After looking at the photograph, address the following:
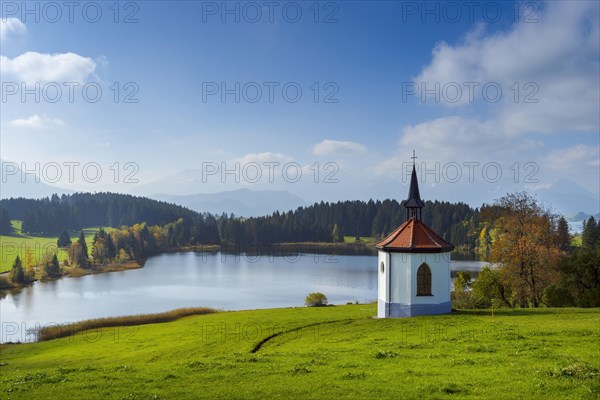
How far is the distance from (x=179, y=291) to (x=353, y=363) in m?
55.5

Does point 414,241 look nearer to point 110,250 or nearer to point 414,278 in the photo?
point 414,278

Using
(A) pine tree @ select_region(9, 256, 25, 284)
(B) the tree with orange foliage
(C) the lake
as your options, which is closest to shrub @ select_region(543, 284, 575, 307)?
(B) the tree with orange foliage

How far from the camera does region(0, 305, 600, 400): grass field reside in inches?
529

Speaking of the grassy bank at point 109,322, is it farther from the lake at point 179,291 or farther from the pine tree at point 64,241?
the pine tree at point 64,241

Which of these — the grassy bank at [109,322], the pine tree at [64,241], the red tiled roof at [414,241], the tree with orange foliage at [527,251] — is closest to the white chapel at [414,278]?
the red tiled roof at [414,241]

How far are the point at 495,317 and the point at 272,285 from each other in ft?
152

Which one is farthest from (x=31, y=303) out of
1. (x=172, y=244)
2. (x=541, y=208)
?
(x=172, y=244)

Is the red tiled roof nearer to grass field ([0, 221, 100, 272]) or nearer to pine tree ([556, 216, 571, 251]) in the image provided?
pine tree ([556, 216, 571, 251])

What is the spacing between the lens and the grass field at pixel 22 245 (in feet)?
377

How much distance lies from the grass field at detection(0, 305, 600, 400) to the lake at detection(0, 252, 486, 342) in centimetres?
2546

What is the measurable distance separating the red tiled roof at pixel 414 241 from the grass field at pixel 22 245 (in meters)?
98.2

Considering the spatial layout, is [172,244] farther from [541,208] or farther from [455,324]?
[455,324]

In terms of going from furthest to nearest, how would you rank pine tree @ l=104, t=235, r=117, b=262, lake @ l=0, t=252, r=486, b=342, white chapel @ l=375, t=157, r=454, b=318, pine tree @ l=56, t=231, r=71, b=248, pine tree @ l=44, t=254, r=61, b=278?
pine tree @ l=56, t=231, r=71, b=248, pine tree @ l=104, t=235, r=117, b=262, pine tree @ l=44, t=254, r=61, b=278, lake @ l=0, t=252, r=486, b=342, white chapel @ l=375, t=157, r=454, b=318

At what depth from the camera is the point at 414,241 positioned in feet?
99.2
